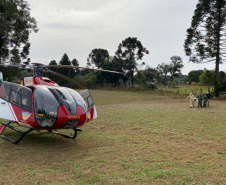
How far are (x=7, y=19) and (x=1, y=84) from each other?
993 inches

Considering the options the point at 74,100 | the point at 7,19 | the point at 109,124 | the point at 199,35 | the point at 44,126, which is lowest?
the point at 109,124

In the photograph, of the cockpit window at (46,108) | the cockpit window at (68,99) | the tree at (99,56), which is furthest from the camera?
the tree at (99,56)

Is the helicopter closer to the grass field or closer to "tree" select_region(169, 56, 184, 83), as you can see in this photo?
the grass field

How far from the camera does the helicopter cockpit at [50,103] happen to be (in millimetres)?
6047

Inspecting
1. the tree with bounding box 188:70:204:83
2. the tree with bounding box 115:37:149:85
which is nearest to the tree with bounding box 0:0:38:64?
the tree with bounding box 115:37:149:85

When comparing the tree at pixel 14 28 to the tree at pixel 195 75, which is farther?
the tree at pixel 195 75

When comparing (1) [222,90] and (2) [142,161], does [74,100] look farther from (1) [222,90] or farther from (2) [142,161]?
(1) [222,90]

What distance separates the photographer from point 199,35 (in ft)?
91.2

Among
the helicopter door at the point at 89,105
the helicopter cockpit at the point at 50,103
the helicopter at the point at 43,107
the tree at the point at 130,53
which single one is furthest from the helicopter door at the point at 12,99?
the tree at the point at 130,53

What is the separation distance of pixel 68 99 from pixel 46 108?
0.63 m

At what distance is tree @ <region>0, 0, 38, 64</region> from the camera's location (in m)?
28.1

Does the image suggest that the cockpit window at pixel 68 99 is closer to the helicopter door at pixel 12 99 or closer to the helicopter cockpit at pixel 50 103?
the helicopter cockpit at pixel 50 103

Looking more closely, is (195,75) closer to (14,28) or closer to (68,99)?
(14,28)

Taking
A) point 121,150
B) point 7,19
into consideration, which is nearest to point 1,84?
point 121,150
